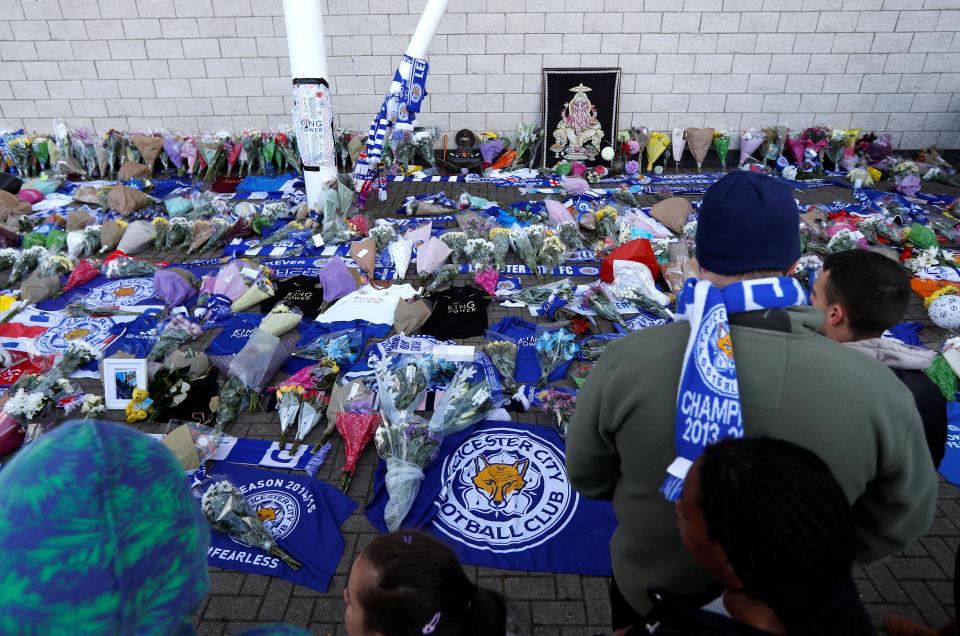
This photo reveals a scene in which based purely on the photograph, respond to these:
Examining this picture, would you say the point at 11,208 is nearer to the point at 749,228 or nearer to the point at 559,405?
the point at 559,405

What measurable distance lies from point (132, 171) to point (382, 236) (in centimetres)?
605

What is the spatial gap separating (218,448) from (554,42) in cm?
908

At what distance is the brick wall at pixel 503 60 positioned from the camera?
965 cm

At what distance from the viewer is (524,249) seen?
21.6 ft

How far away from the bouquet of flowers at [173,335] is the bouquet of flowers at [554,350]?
10.5 ft

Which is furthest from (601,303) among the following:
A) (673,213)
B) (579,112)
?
(579,112)

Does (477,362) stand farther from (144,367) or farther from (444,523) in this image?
(144,367)

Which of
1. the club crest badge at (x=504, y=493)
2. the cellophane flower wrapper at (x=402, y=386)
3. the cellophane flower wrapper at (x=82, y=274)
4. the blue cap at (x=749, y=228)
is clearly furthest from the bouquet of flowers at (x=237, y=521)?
the cellophane flower wrapper at (x=82, y=274)

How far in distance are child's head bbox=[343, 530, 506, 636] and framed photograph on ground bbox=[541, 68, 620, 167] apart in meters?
9.86

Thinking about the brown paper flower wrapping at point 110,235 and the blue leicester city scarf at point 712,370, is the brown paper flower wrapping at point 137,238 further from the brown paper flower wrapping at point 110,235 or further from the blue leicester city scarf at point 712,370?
the blue leicester city scarf at point 712,370

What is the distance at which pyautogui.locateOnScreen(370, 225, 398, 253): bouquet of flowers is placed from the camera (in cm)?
696

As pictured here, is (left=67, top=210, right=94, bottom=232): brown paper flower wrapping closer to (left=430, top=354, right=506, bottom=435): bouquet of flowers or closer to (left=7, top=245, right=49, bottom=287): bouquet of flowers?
(left=7, top=245, right=49, bottom=287): bouquet of flowers

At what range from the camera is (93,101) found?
34.7 feet

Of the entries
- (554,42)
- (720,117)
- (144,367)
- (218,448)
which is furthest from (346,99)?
(218,448)
